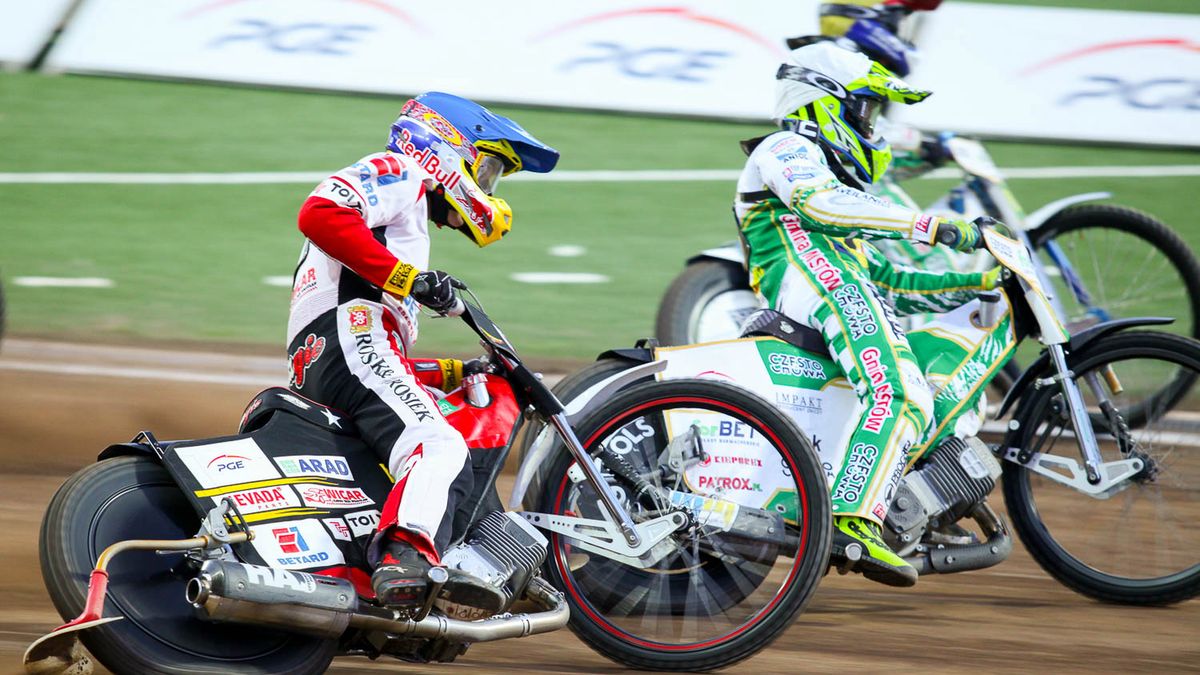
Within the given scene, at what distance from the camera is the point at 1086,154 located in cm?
1395

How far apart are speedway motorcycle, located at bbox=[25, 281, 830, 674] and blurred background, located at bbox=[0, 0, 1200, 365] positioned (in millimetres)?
6591

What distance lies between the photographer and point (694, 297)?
7.77m

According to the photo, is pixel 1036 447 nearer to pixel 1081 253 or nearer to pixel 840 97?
pixel 840 97

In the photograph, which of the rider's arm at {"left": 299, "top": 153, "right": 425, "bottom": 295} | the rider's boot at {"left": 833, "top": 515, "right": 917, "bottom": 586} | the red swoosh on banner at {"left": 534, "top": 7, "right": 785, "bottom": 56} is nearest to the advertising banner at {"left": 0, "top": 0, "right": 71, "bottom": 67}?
the red swoosh on banner at {"left": 534, "top": 7, "right": 785, "bottom": 56}

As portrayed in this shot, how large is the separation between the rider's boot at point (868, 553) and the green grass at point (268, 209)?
170 inches

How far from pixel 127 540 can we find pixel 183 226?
27.0ft

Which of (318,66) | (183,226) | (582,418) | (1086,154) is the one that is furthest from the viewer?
(318,66)

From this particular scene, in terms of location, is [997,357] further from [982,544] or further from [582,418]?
[582,418]

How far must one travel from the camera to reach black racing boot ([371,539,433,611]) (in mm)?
4391

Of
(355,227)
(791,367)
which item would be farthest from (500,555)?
(791,367)

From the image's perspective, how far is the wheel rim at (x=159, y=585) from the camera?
14.3 feet

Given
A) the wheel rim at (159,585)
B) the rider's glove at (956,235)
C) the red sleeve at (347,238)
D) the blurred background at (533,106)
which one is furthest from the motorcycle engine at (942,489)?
the blurred background at (533,106)

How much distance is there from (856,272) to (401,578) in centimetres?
231

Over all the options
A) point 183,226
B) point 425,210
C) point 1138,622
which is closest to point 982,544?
point 1138,622
